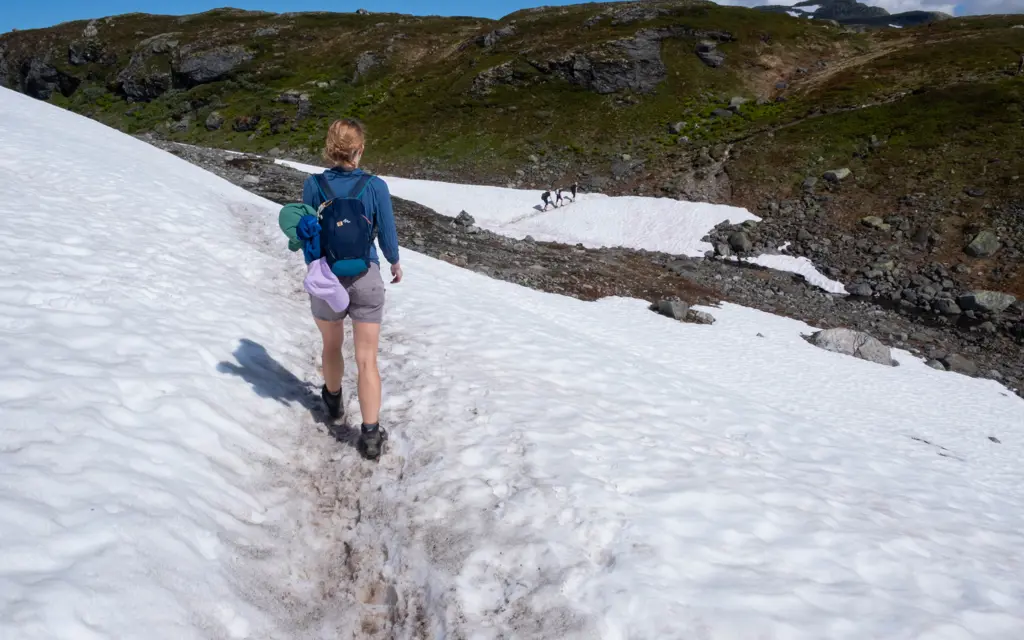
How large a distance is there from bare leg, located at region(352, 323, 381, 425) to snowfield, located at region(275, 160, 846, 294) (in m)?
33.0

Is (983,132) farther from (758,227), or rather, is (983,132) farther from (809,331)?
(809,331)

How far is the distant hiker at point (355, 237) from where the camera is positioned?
5.42m

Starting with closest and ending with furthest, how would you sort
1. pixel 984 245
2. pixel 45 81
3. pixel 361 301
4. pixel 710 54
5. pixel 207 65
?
pixel 361 301 → pixel 984 245 → pixel 710 54 → pixel 207 65 → pixel 45 81

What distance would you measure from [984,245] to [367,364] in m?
38.3

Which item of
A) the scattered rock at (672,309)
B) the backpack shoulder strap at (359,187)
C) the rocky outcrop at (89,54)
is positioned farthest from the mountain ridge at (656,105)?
the backpack shoulder strap at (359,187)

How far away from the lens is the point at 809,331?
24531 mm

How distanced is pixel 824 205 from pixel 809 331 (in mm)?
19327

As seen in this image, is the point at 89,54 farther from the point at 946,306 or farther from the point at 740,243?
the point at 946,306

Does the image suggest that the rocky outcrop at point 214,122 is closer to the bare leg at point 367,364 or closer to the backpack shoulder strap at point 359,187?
the backpack shoulder strap at point 359,187

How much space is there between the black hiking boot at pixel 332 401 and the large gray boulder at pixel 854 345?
70.9 ft

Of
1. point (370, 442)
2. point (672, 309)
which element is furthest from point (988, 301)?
point (370, 442)

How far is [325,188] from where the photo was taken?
5.55 meters

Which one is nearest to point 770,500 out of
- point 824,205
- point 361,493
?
point 361,493

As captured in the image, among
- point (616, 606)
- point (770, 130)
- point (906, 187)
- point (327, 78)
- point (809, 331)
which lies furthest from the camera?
point (327, 78)
